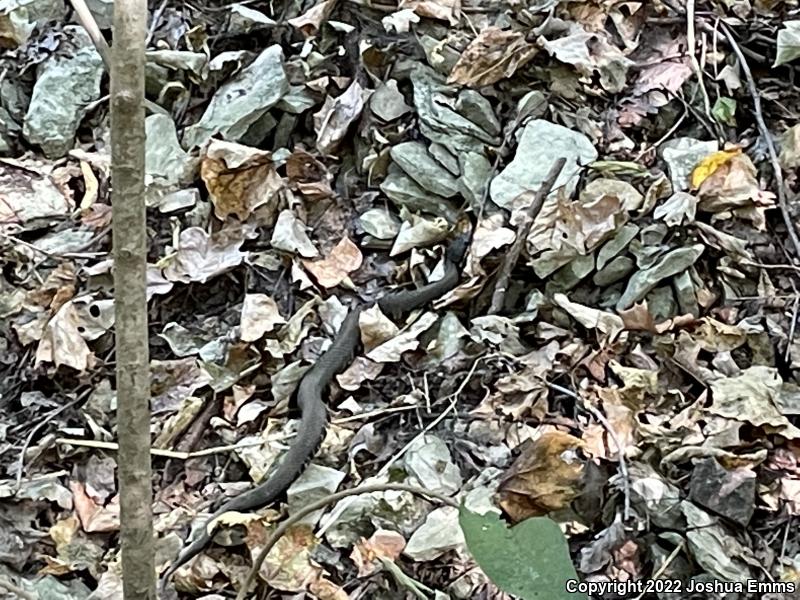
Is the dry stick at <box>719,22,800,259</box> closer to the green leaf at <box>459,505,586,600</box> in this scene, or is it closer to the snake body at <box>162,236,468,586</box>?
the snake body at <box>162,236,468,586</box>

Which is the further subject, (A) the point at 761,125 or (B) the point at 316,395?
(A) the point at 761,125

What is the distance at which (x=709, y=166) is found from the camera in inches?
99.3

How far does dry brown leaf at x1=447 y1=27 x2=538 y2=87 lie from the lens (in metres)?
2.80

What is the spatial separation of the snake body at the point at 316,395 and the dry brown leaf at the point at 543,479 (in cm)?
50

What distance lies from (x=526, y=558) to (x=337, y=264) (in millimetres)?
1794

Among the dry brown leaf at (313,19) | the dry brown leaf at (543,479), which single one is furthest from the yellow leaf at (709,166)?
the dry brown leaf at (313,19)

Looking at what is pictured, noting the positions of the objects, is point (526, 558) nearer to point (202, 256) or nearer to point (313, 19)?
point (202, 256)

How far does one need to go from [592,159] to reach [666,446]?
0.95 m

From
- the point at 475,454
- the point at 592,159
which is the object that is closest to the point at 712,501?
the point at 475,454

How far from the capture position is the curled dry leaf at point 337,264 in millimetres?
2652

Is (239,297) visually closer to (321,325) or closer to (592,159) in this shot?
(321,325)

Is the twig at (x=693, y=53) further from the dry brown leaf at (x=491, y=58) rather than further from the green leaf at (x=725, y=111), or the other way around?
the dry brown leaf at (x=491, y=58)

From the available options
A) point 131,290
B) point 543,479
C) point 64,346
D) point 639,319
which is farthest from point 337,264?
point 131,290

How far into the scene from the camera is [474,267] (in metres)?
2.54
